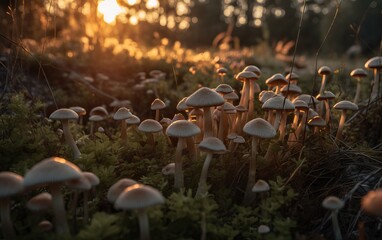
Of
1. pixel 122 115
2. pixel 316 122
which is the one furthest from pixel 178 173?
pixel 316 122

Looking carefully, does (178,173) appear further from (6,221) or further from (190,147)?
(6,221)

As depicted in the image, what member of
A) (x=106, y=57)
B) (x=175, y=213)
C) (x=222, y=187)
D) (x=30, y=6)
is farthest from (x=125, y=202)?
(x=30, y=6)

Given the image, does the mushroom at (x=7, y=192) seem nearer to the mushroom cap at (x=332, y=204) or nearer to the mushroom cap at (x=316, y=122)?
the mushroom cap at (x=332, y=204)

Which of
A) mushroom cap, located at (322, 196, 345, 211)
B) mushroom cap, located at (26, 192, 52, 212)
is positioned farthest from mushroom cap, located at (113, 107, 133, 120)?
mushroom cap, located at (322, 196, 345, 211)

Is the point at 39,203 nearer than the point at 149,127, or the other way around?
the point at 39,203

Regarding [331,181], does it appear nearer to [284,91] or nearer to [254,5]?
[284,91]

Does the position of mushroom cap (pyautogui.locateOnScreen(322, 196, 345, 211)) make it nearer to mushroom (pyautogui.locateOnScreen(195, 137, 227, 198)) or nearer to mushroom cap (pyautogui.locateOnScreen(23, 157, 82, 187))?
mushroom (pyautogui.locateOnScreen(195, 137, 227, 198))

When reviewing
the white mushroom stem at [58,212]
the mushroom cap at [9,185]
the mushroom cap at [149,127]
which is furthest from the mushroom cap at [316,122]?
the mushroom cap at [9,185]
